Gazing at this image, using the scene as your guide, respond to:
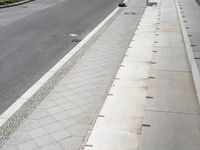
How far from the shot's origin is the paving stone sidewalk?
7.83 m

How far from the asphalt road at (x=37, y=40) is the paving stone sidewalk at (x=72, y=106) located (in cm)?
114

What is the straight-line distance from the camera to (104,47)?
15.2m

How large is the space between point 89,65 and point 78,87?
2.20 metres

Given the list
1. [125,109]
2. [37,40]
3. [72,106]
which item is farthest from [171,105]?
[37,40]

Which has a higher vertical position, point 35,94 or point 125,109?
point 125,109

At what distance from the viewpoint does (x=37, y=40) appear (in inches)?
667

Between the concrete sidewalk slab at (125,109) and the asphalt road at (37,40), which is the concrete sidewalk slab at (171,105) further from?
the asphalt road at (37,40)

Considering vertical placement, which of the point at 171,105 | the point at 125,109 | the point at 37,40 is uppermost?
the point at 171,105

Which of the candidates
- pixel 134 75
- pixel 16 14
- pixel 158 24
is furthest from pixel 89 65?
pixel 16 14

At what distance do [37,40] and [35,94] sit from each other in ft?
22.8

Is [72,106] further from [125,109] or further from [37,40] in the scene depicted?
[37,40]

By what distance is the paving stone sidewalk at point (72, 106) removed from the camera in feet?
25.7

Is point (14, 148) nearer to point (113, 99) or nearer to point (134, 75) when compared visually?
point (113, 99)

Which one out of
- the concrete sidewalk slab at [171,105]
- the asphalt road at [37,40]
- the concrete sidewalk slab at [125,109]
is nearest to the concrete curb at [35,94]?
the asphalt road at [37,40]
